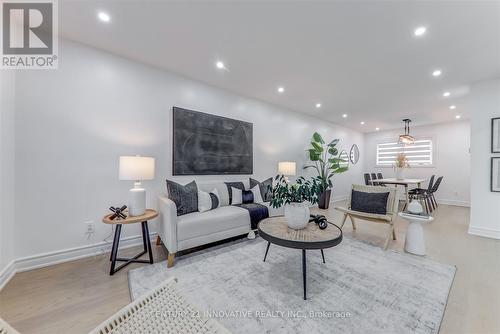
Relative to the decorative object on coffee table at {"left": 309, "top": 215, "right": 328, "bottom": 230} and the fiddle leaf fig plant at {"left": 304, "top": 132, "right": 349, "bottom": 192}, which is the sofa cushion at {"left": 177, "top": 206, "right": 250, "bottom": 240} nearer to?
the decorative object on coffee table at {"left": 309, "top": 215, "right": 328, "bottom": 230}

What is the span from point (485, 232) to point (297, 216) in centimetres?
370

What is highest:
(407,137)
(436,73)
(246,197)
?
(436,73)

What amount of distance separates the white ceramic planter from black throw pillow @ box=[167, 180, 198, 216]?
1.36 meters

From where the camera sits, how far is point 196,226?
2352mm

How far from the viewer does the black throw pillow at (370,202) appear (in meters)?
2.96

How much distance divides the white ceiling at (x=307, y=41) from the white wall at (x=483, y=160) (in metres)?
0.32

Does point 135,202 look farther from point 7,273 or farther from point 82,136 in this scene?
point 7,273

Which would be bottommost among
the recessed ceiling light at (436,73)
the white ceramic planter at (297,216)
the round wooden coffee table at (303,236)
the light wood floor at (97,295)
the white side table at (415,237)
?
the light wood floor at (97,295)

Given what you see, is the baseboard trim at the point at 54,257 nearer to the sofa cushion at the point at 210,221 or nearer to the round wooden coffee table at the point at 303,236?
the sofa cushion at the point at 210,221

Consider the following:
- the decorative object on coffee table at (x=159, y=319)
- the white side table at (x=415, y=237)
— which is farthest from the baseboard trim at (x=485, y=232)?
the decorative object on coffee table at (x=159, y=319)

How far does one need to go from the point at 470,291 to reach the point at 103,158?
4192mm

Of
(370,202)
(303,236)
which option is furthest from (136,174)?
(370,202)

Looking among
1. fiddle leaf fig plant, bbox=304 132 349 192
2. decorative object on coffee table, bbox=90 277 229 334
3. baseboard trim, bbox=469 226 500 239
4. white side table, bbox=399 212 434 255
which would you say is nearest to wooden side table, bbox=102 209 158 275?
decorative object on coffee table, bbox=90 277 229 334

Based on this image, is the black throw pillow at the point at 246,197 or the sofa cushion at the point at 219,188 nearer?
the sofa cushion at the point at 219,188
